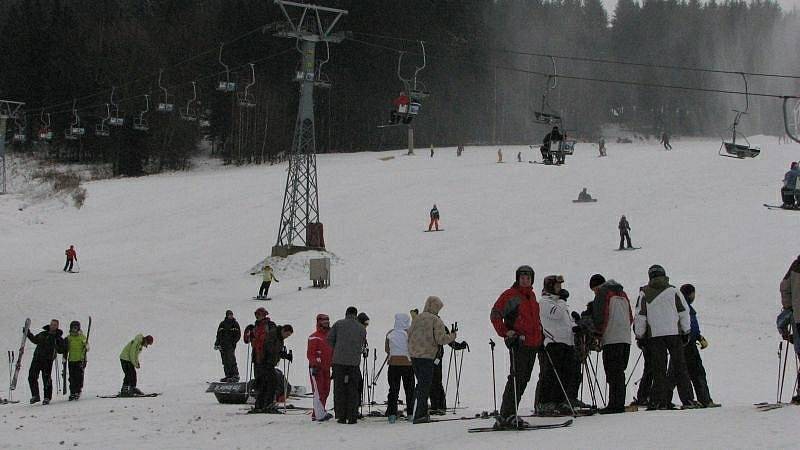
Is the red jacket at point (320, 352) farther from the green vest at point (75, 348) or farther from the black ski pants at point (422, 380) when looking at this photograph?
the green vest at point (75, 348)

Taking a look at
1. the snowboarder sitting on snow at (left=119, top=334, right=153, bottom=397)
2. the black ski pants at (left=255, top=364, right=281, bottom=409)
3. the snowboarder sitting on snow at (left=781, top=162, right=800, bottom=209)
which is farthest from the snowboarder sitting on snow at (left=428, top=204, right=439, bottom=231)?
the black ski pants at (left=255, top=364, right=281, bottom=409)

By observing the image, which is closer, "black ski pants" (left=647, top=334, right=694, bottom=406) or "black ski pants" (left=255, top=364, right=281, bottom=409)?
"black ski pants" (left=647, top=334, right=694, bottom=406)

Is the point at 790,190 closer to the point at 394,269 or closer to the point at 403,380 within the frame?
the point at 394,269

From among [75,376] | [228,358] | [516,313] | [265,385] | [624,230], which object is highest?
[624,230]

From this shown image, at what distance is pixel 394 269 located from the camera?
33875 mm

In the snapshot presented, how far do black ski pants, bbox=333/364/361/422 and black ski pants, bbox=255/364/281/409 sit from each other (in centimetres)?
171

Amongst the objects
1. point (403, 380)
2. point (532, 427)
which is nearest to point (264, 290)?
point (403, 380)

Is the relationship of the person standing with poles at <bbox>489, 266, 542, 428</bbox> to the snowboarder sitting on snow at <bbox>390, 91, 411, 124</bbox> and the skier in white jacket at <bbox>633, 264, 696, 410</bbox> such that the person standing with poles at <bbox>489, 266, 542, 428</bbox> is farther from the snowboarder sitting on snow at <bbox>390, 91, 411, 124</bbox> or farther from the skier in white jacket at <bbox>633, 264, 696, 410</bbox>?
the snowboarder sitting on snow at <bbox>390, 91, 411, 124</bbox>

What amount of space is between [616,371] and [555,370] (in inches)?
26.3

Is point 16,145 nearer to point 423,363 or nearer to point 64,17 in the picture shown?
point 64,17

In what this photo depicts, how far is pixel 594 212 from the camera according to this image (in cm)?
3969

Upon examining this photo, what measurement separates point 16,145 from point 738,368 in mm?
85656

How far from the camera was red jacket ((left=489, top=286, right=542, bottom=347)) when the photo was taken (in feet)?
33.4

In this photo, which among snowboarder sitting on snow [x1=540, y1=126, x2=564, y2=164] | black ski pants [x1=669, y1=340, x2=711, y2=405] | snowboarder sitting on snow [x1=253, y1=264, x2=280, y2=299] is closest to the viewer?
black ski pants [x1=669, y1=340, x2=711, y2=405]
